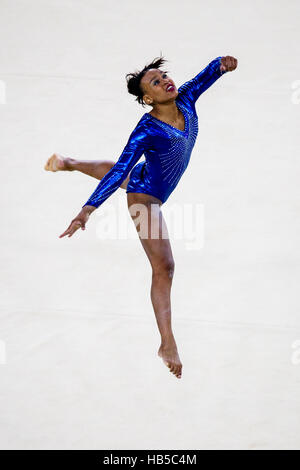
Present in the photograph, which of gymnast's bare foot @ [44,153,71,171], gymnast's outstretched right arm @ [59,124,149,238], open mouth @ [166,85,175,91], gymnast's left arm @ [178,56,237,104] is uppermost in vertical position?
gymnast's left arm @ [178,56,237,104]

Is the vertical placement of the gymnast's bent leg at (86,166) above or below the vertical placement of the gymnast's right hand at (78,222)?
above

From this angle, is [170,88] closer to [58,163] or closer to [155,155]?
[155,155]

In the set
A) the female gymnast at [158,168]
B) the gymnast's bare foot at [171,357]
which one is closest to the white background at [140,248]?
the gymnast's bare foot at [171,357]

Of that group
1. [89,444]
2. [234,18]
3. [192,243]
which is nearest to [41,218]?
[192,243]

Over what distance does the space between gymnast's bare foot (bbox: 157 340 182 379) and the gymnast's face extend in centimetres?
98

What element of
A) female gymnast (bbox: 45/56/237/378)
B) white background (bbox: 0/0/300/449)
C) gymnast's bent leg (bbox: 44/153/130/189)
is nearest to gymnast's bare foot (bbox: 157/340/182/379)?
female gymnast (bbox: 45/56/237/378)

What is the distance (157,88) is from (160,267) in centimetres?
73

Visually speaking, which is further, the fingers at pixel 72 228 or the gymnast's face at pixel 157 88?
the gymnast's face at pixel 157 88

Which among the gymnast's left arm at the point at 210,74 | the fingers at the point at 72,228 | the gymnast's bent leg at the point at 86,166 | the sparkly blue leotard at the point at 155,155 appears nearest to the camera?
the fingers at the point at 72,228

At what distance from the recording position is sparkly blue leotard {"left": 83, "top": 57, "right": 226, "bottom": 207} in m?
2.94

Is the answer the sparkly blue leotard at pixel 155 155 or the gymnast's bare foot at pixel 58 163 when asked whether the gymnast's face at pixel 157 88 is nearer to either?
the sparkly blue leotard at pixel 155 155

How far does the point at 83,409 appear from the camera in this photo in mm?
3111

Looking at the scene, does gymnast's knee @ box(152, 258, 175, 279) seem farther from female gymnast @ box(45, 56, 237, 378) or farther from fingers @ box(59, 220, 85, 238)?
fingers @ box(59, 220, 85, 238)

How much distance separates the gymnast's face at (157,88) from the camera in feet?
10.1
